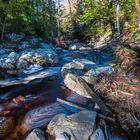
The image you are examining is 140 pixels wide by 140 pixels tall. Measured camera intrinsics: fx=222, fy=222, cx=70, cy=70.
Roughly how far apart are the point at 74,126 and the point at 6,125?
1.93m

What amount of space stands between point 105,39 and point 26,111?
16914mm

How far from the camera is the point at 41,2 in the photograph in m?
27.8

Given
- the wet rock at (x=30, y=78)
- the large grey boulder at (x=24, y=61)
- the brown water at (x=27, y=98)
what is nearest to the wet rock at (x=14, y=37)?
the large grey boulder at (x=24, y=61)

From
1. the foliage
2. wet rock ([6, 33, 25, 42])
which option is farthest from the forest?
wet rock ([6, 33, 25, 42])

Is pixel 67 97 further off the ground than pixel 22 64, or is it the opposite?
pixel 22 64

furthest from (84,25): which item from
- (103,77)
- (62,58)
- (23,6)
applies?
(103,77)

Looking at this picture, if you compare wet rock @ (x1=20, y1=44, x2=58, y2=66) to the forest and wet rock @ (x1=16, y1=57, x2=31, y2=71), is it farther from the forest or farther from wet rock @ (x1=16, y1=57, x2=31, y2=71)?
wet rock @ (x1=16, y1=57, x2=31, y2=71)

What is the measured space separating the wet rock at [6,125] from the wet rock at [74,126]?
1084mm

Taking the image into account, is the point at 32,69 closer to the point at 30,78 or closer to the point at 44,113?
the point at 30,78

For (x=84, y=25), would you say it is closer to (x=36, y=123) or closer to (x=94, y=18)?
(x=94, y=18)

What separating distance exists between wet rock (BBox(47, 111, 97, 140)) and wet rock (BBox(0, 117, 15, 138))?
1084 millimetres

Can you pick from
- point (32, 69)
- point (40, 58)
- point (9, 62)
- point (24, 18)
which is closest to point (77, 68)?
point (32, 69)

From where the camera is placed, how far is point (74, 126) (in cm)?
557

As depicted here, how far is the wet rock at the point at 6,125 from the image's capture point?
584cm
